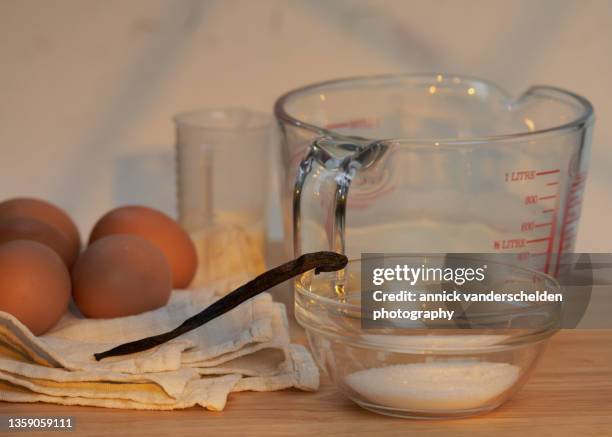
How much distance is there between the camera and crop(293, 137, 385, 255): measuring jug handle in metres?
0.75

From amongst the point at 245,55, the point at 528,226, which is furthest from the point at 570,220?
the point at 245,55

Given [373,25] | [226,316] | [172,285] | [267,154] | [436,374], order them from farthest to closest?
[373,25] < [267,154] < [172,285] < [226,316] < [436,374]

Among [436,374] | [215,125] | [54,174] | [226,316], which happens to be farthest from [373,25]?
[436,374]

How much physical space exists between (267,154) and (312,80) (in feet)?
1.14

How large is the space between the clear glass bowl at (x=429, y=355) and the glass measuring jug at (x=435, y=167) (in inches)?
2.7

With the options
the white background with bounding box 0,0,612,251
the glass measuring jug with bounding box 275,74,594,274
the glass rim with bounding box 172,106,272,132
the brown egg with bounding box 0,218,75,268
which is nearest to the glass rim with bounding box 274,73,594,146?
the glass measuring jug with bounding box 275,74,594,274

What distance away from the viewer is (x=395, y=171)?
907 millimetres

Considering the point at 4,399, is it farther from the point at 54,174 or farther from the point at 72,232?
the point at 54,174

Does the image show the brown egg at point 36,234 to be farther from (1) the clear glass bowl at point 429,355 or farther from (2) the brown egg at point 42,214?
(1) the clear glass bowl at point 429,355

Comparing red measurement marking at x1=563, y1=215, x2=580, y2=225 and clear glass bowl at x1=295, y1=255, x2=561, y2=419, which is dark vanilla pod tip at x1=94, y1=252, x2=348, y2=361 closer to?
clear glass bowl at x1=295, y1=255, x2=561, y2=419

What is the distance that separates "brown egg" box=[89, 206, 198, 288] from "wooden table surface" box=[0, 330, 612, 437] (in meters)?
0.27

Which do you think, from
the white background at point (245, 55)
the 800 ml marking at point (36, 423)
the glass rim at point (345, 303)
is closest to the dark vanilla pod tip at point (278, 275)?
the glass rim at point (345, 303)

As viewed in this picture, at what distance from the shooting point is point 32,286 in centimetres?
86

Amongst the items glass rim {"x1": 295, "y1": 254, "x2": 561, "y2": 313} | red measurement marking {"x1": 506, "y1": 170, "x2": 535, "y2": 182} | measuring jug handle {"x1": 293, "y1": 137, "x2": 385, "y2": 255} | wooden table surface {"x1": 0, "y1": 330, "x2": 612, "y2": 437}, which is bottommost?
wooden table surface {"x1": 0, "y1": 330, "x2": 612, "y2": 437}
